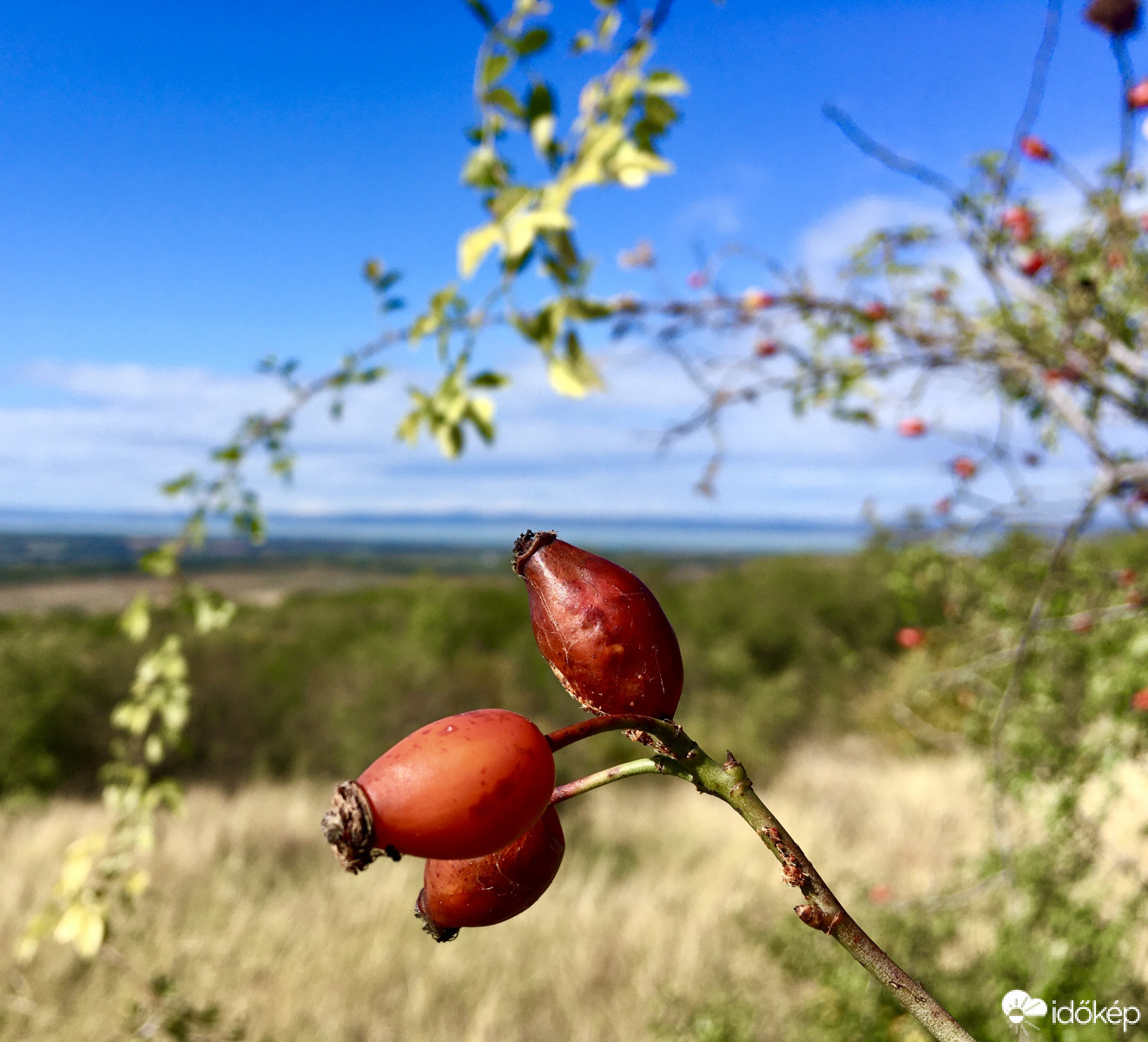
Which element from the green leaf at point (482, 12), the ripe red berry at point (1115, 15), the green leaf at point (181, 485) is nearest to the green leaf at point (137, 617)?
the green leaf at point (181, 485)

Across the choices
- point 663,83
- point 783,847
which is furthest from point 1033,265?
point 783,847

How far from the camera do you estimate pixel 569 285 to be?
1727 millimetres

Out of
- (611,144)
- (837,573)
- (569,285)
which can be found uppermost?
(611,144)

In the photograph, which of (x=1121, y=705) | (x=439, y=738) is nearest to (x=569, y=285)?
(x=439, y=738)

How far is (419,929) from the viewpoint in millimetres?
5320

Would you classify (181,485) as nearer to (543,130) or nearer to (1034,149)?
(543,130)

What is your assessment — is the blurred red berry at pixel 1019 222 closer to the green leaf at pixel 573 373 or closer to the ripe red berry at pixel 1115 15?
the ripe red berry at pixel 1115 15

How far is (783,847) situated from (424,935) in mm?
5375

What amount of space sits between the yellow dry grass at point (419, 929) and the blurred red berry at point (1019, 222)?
2.60m

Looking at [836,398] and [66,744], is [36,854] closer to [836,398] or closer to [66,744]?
[66,744]

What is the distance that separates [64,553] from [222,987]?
35.0 feet

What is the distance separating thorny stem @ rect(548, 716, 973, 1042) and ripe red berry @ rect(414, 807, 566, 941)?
7 cm

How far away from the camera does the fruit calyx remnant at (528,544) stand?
60cm

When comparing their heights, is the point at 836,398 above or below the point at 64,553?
above
